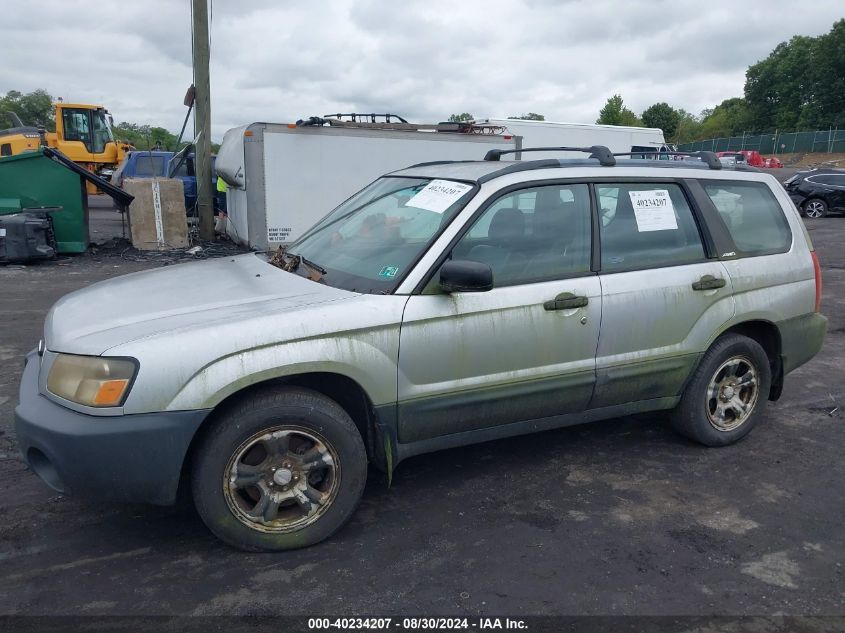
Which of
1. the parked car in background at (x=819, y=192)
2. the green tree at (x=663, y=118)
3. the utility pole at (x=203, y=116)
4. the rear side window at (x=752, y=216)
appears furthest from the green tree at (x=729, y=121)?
the rear side window at (x=752, y=216)

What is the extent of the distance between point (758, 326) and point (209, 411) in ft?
11.4

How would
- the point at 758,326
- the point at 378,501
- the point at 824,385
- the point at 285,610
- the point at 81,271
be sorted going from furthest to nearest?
1. the point at 81,271
2. the point at 824,385
3. the point at 758,326
4. the point at 378,501
5. the point at 285,610

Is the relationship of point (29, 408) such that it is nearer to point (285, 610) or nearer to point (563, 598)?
point (285, 610)

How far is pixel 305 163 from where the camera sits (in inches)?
469

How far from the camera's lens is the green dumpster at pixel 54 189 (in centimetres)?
1166

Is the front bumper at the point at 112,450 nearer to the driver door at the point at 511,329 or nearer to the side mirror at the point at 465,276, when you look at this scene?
the driver door at the point at 511,329

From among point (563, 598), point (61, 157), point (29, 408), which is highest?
point (61, 157)

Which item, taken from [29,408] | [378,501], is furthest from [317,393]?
[29,408]

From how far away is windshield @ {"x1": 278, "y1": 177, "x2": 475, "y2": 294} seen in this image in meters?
3.43

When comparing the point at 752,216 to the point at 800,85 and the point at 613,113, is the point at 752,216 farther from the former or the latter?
the point at 800,85

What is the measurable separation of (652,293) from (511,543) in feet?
5.26

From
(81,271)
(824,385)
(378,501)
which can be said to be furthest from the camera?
(81,271)

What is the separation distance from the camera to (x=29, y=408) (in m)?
2.97

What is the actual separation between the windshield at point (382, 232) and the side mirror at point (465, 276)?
21 cm
